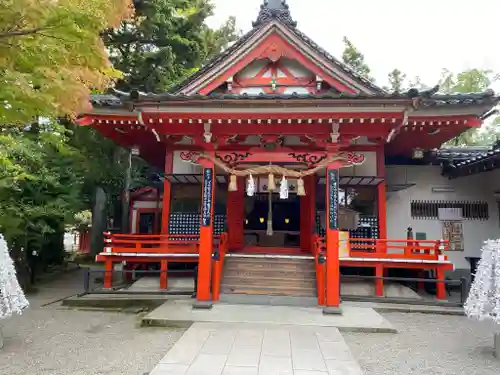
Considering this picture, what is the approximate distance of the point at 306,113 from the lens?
7.80 metres

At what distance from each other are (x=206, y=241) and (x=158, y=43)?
11924 millimetres

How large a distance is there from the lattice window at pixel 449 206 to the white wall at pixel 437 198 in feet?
0.40

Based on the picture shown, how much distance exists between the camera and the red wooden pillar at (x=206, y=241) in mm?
8320

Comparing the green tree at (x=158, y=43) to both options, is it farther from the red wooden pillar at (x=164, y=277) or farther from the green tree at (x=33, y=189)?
the red wooden pillar at (x=164, y=277)

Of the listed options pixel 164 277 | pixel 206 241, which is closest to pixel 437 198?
pixel 206 241

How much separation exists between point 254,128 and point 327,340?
4.81 m

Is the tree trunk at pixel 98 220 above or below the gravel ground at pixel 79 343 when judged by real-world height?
above

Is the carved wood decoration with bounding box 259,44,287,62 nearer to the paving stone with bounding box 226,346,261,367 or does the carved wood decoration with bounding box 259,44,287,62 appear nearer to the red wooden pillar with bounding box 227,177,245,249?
the red wooden pillar with bounding box 227,177,245,249

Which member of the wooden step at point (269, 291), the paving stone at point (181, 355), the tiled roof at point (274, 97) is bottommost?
the paving stone at point (181, 355)

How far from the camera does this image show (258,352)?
559 centimetres

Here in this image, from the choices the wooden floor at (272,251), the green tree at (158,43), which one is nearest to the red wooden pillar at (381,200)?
the wooden floor at (272,251)

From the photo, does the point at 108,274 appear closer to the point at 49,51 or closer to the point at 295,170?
the point at 295,170

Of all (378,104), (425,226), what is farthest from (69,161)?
(425,226)

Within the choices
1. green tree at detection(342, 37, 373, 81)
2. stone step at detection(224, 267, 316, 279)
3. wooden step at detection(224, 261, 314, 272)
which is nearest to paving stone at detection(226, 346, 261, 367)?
stone step at detection(224, 267, 316, 279)
